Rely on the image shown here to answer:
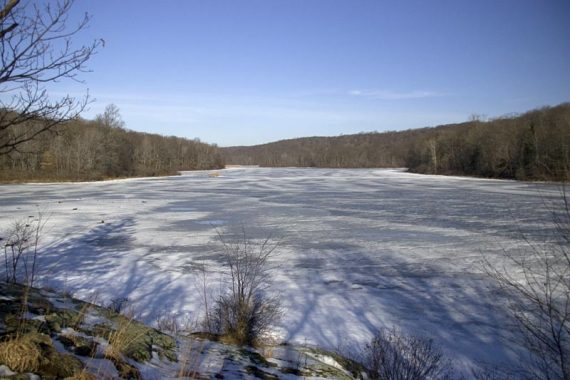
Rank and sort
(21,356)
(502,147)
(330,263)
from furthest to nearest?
(502,147) → (330,263) → (21,356)

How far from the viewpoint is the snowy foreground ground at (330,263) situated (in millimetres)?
→ 5844

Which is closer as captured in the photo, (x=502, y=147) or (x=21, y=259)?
(x=21, y=259)

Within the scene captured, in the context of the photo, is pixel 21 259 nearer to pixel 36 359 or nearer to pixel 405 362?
pixel 36 359

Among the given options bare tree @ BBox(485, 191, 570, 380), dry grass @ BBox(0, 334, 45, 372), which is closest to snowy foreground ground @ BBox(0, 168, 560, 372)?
bare tree @ BBox(485, 191, 570, 380)

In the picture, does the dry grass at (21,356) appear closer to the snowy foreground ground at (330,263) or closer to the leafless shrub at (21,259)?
the leafless shrub at (21,259)

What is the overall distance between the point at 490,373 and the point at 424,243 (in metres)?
6.81

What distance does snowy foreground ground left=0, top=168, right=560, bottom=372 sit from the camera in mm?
5844

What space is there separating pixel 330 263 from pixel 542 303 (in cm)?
567

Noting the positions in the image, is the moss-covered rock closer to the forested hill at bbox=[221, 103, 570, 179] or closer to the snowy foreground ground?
the snowy foreground ground

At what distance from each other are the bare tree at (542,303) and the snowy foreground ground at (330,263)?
1.17 ft

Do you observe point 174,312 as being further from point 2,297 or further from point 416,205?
point 416,205

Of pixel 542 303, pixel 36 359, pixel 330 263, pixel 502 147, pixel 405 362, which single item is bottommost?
pixel 330 263

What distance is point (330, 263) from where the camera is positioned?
916 cm

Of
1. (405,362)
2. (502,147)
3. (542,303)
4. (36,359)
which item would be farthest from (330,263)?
(502,147)
